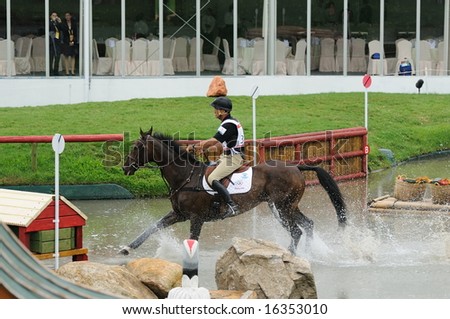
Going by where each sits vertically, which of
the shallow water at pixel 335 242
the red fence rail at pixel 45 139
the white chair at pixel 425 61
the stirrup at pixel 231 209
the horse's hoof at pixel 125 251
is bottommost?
the shallow water at pixel 335 242

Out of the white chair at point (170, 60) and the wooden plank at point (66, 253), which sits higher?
the white chair at point (170, 60)

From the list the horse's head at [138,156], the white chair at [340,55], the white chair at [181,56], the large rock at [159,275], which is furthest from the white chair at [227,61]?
the large rock at [159,275]

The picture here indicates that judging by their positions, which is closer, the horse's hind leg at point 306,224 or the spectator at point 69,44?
the horse's hind leg at point 306,224

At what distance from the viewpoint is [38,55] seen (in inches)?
1240

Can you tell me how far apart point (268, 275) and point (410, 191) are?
7.92 metres

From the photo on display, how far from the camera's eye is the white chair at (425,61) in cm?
3609

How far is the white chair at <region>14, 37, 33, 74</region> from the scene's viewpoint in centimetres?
3117

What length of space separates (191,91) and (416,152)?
758 centimetres

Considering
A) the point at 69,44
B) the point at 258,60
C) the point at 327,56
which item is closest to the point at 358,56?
the point at 327,56

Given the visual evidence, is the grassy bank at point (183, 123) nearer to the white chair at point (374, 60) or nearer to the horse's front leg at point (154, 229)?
the white chair at point (374, 60)

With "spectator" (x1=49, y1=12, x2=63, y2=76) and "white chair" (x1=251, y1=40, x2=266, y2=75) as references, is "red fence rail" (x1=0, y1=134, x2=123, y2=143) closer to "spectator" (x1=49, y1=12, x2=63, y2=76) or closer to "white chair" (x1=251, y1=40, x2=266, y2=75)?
"spectator" (x1=49, y1=12, x2=63, y2=76)

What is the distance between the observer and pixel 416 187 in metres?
20.1

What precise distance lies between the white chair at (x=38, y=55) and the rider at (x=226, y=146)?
16.0 metres
